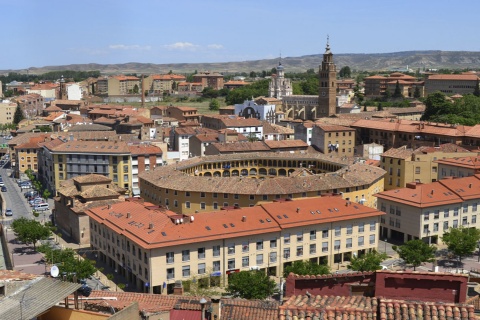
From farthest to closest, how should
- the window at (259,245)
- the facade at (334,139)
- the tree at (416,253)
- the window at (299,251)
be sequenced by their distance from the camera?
the facade at (334,139)
the window at (299,251)
the window at (259,245)
the tree at (416,253)

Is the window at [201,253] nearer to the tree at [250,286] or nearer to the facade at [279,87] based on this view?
the tree at [250,286]

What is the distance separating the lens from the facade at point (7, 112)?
149750mm

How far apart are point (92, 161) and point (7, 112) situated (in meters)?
88.6

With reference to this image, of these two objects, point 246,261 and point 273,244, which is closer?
point 246,261

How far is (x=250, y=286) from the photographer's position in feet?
118

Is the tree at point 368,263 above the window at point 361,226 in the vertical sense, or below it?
below

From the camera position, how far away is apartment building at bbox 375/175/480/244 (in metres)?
53.5

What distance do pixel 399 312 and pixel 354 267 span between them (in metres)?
30.5

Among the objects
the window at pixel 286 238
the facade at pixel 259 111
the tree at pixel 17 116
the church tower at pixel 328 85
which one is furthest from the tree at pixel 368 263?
the tree at pixel 17 116

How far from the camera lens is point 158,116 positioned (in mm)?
132625

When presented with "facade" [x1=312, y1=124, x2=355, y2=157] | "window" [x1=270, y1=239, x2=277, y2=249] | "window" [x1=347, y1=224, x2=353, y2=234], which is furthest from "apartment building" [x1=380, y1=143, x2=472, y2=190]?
"window" [x1=270, y1=239, x2=277, y2=249]

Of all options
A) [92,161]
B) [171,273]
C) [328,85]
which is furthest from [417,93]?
[171,273]

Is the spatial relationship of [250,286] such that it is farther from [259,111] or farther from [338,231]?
[259,111]

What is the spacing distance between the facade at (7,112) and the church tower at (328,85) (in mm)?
77705
